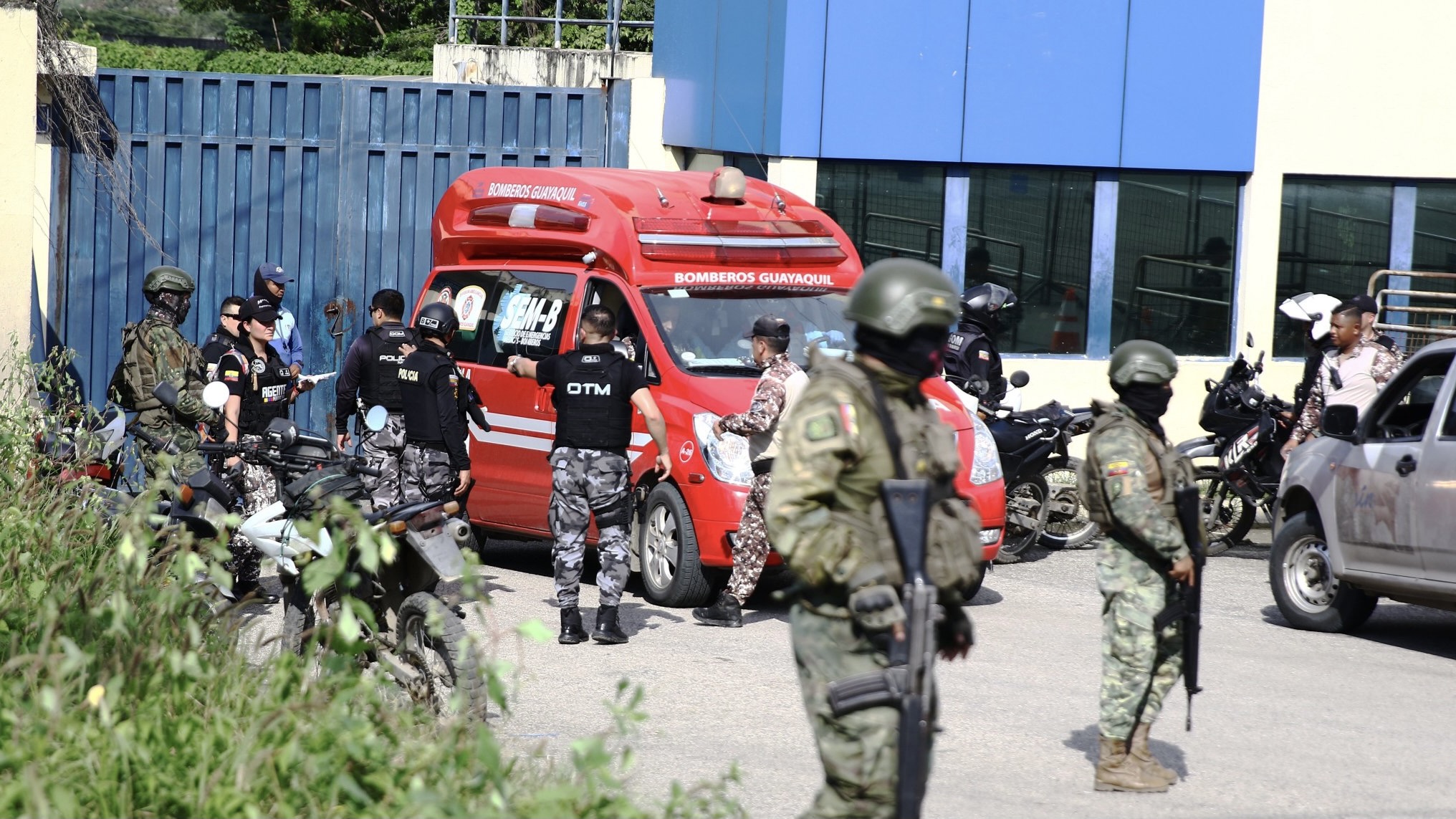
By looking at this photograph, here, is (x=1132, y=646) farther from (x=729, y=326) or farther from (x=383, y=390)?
(x=383, y=390)

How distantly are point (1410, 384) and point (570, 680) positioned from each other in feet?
16.0

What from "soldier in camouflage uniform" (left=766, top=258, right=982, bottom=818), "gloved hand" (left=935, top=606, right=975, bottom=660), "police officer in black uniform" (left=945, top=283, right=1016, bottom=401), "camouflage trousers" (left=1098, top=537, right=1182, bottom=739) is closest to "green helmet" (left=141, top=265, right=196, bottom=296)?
"police officer in black uniform" (left=945, top=283, right=1016, bottom=401)

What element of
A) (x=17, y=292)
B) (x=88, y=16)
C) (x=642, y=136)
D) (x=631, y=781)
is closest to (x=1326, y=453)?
(x=631, y=781)

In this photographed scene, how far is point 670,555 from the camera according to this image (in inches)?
383

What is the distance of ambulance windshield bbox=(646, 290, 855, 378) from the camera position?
32.4 ft

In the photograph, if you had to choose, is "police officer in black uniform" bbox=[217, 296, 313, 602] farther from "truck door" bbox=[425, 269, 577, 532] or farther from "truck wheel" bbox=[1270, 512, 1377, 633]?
"truck wheel" bbox=[1270, 512, 1377, 633]

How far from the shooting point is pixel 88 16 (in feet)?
157

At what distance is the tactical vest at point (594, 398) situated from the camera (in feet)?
28.0

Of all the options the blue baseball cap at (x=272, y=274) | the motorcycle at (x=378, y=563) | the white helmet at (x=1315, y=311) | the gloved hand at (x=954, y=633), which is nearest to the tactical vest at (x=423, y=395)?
the motorcycle at (x=378, y=563)

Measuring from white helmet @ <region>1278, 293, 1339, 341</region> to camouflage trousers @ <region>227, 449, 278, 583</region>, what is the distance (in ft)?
24.2

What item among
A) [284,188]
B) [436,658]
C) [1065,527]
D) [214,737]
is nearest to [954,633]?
[214,737]

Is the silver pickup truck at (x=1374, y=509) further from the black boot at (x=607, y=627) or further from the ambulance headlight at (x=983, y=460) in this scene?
the black boot at (x=607, y=627)

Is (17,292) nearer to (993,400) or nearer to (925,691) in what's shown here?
(993,400)

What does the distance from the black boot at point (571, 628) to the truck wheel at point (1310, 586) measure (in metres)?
4.07
